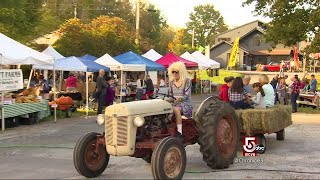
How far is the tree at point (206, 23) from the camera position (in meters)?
117

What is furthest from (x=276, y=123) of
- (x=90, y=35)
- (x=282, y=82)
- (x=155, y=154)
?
(x=90, y=35)

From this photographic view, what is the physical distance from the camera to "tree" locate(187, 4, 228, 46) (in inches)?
4604

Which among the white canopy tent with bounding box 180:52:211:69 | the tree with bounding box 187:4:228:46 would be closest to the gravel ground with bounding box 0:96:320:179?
the white canopy tent with bounding box 180:52:211:69

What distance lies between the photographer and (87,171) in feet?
24.6

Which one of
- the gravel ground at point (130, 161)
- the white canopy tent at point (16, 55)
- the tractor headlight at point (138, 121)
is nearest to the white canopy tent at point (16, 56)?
the white canopy tent at point (16, 55)

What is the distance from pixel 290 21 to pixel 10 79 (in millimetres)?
16423

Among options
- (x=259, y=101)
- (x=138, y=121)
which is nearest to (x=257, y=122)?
(x=259, y=101)

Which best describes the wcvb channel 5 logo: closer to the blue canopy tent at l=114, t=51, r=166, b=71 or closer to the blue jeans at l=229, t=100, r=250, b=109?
the blue jeans at l=229, t=100, r=250, b=109

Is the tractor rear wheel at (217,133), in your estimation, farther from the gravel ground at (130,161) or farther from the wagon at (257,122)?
the wagon at (257,122)

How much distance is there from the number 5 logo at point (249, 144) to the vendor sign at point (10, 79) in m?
8.13

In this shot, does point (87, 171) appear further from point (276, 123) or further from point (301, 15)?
point (301, 15)

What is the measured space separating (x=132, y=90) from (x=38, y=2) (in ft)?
27.2

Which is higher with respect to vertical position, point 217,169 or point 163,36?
point 163,36

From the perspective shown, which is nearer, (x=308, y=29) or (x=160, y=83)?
(x=308, y=29)
